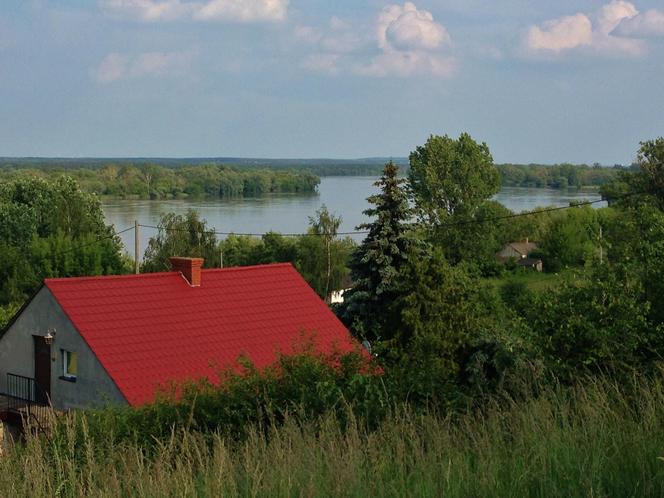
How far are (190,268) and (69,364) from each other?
3.23m

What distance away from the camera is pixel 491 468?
3.47m

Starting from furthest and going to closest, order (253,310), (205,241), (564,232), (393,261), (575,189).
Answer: (575,189) < (564,232) < (205,241) < (393,261) < (253,310)

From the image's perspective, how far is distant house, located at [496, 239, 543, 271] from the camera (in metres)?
68.1

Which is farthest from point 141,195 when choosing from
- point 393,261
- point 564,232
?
point 393,261

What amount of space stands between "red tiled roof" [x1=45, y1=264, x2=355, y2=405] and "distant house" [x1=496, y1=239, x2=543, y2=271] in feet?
153

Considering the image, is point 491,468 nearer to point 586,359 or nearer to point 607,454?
point 607,454

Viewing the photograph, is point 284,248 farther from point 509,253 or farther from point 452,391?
point 452,391

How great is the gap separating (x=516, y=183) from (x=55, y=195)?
129 meters

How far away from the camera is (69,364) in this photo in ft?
58.4

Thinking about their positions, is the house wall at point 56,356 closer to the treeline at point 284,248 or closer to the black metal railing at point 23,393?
the black metal railing at point 23,393

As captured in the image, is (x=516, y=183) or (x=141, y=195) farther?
(x=516, y=183)

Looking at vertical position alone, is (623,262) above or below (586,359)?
above

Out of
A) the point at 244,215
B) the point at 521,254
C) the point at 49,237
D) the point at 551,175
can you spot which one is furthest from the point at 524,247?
the point at 551,175

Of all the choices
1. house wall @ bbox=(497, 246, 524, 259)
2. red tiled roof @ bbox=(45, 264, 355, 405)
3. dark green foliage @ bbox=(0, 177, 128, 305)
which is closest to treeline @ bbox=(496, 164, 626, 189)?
house wall @ bbox=(497, 246, 524, 259)
